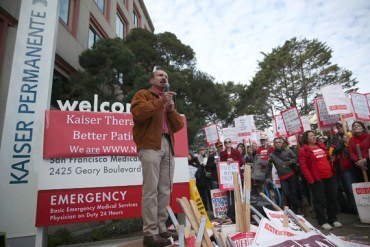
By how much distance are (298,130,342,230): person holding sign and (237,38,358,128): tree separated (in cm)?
1906

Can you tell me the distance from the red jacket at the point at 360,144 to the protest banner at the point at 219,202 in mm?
3005

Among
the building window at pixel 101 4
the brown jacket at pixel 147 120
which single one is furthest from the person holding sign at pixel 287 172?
the building window at pixel 101 4

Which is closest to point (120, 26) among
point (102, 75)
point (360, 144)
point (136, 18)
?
point (136, 18)

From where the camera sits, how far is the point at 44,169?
3.70 meters

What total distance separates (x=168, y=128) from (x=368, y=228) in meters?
3.83

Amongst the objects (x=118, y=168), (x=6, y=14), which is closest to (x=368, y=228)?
(x=118, y=168)

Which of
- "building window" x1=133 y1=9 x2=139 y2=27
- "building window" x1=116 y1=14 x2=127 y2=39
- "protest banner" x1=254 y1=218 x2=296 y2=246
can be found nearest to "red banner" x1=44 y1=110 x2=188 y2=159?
"protest banner" x1=254 y1=218 x2=296 y2=246

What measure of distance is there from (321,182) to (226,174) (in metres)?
2.55

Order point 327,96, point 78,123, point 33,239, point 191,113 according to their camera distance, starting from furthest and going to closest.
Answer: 1. point 191,113
2. point 327,96
3. point 78,123
4. point 33,239

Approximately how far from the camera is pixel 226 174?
6652mm

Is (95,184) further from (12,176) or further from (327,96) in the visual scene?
(327,96)

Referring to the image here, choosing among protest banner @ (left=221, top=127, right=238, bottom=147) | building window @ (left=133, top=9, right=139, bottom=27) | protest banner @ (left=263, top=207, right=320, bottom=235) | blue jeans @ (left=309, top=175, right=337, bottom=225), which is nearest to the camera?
protest banner @ (left=263, top=207, right=320, bottom=235)

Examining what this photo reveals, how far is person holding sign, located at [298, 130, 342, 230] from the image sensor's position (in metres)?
4.45

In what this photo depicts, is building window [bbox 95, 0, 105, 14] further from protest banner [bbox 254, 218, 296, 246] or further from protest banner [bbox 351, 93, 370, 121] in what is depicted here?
protest banner [bbox 254, 218, 296, 246]
